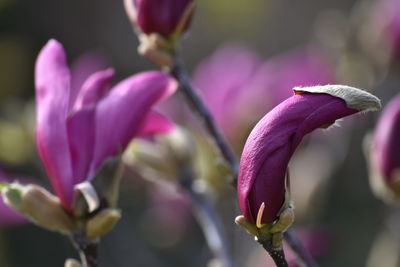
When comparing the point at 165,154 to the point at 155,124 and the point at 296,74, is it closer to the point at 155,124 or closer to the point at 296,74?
the point at 155,124

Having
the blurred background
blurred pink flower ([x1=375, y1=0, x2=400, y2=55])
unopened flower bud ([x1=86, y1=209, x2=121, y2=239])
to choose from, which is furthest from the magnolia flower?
blurred pink flower ([x1=375, y1=0, x2=400, y2=55])

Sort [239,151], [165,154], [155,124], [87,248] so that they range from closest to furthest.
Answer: [87,248], [155,124], [165,154], [239,151]

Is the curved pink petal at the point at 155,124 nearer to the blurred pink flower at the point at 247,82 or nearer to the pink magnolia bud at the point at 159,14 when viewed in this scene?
the pink magnolia bud at the point at 159,14

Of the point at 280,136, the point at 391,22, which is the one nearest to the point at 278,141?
the point at 280,136

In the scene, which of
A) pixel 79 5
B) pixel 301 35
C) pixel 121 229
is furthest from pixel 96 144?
pixel 79 5

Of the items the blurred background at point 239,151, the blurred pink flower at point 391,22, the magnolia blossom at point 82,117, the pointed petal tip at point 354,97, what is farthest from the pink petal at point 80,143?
the blurred pink flower at point 391,22

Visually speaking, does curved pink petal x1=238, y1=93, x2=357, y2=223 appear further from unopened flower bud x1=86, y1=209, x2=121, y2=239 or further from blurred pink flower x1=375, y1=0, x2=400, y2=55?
blurred pink flower x1=375, y1=0, x2=400, y2=55

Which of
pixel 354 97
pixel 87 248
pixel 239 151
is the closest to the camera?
pixel 354 97
